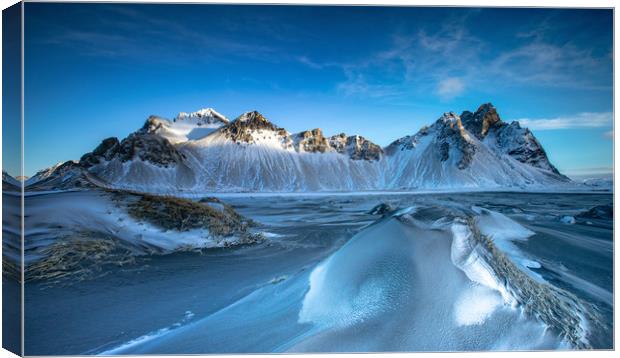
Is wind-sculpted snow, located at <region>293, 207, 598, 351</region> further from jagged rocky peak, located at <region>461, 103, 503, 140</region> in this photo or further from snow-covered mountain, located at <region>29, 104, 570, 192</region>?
snow-covered mountain, located at <region>29, 104, 570, 192</region>

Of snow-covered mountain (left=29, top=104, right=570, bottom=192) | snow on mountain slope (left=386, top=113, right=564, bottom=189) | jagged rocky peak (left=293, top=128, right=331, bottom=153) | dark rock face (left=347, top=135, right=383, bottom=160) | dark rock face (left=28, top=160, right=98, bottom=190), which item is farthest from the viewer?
dark rock face (left=347, top=135, right=383, bottom=160)

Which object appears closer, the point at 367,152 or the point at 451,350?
the point at 451,350

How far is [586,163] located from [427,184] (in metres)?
30.7

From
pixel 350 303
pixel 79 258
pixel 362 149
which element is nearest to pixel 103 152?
pixel 79 258

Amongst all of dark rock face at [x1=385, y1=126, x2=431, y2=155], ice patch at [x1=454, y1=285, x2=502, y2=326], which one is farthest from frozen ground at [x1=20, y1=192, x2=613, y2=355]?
dark rock face at [x1=385, y1=126, x2=431, y2=155]

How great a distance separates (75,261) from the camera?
2.97 m

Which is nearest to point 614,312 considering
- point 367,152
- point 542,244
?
point 542,244

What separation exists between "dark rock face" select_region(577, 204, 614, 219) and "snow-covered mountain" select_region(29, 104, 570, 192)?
527cm

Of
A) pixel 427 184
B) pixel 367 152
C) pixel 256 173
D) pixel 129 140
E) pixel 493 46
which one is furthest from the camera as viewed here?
pixel 367 152

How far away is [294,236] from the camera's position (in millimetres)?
4688

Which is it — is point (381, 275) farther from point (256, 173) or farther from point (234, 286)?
point (256, 173)

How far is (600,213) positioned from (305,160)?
25789mm

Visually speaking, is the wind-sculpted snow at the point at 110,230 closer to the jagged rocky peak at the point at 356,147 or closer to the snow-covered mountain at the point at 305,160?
the snow-covered mountain at the point at 305,160

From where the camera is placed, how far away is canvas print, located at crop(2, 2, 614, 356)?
2.19 meters
